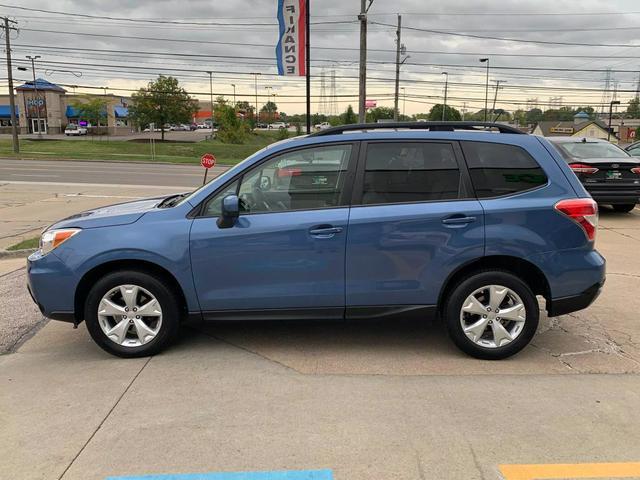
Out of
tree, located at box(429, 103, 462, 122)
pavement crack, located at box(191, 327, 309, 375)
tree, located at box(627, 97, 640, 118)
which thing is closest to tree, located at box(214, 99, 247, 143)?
tree, located at box(429, 103, 462, 122)

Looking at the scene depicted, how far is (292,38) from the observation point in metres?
15.4

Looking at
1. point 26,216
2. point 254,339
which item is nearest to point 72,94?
point 26,216

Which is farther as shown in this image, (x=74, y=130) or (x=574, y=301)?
(x=74, y=130)

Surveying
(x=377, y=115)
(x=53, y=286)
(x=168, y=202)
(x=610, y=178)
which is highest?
(x=377, y=115)

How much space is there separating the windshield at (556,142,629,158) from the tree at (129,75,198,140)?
59.7 m

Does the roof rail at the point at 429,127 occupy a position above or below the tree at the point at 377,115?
below

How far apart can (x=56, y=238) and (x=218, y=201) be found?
51.3 inches

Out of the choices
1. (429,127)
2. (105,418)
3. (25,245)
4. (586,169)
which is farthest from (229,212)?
(586,169)

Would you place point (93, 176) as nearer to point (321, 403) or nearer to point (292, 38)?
point (292, 38)

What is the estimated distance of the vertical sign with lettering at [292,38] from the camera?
15.2 metres

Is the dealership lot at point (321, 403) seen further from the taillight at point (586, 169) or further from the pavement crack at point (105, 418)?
the taillight at point (586, 169)

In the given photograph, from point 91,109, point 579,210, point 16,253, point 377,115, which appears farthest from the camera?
point 377,115

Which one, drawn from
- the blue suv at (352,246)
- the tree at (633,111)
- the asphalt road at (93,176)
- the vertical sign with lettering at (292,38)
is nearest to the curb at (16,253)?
the blue suv at (352,246)

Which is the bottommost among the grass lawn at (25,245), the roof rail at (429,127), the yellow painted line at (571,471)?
the yellow painted line at (571,471)
